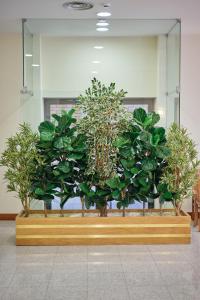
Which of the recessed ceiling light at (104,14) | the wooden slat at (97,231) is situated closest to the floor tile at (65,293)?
the wooden slat at (97,231)

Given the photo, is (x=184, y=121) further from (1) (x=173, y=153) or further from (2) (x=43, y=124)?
(2) (x=43, y=124)

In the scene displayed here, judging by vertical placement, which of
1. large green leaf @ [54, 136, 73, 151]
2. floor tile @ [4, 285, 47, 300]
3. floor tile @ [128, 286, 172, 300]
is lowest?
floor tile @ [4, 285, 47, 300]

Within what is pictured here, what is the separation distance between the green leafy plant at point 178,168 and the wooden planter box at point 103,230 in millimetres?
336

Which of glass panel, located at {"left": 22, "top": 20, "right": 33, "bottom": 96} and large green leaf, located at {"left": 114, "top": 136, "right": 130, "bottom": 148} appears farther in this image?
glass panel, located at {"left": 22, "top": 20, "right": 33, "bottom": 96}

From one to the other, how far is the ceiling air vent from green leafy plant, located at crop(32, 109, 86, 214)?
4.03 feet

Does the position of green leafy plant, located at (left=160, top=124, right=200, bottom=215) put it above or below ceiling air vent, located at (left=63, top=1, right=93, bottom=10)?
below

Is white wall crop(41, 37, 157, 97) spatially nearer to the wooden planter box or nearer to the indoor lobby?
the indoor lobby

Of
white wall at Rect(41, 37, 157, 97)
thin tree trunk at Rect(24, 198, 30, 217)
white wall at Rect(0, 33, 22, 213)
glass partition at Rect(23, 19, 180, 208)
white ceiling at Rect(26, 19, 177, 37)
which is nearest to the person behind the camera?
thin tree trunk at Rect(24, 198, 30, 217)

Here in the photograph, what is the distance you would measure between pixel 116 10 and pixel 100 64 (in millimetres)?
1191

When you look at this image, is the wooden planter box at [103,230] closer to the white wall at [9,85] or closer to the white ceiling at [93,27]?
the white wall at [9,85]

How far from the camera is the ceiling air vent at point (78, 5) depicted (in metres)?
5.07

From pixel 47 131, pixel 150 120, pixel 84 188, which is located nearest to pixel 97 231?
pixel 84 188

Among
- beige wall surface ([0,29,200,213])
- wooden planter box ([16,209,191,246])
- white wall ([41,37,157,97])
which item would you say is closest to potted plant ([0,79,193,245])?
wooden planter box ([16,209,191,246])

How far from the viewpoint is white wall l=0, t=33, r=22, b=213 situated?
6852mm
